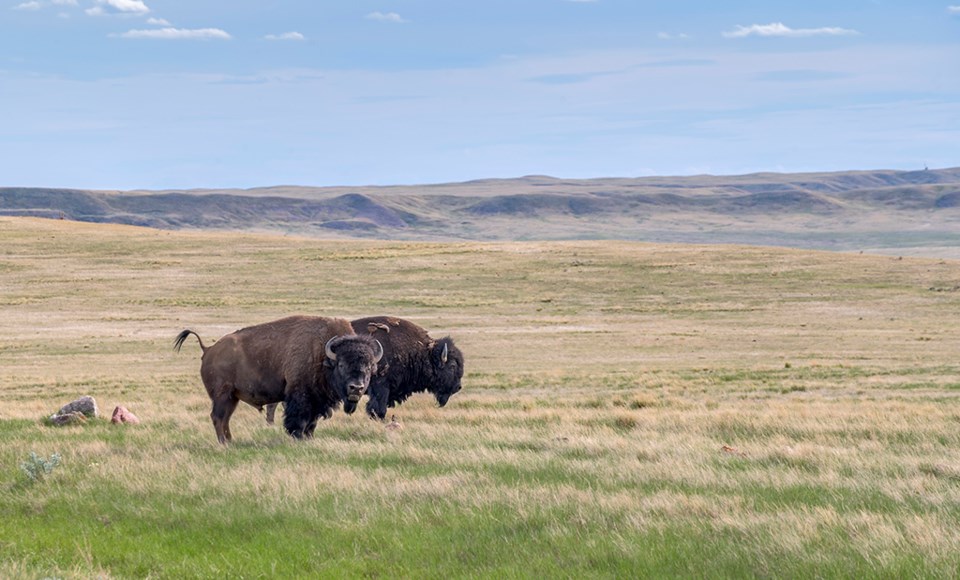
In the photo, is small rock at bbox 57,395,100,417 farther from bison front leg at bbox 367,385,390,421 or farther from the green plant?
the green plant

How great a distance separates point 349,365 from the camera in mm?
13047

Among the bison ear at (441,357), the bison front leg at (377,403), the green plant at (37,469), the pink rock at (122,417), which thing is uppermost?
the green plant at (37,469)

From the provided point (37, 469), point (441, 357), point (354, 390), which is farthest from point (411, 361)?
point (37, 469)

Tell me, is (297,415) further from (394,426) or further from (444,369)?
(444,369)

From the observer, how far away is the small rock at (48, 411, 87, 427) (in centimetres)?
1480

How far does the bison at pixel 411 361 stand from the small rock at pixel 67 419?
4564mm

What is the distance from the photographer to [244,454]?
11.8m

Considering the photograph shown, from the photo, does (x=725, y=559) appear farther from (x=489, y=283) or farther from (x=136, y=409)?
(x=489, y=283)

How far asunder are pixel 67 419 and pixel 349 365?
4675mm

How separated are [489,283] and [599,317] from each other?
14.1 metres

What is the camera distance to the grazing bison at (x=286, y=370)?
13.3 metres

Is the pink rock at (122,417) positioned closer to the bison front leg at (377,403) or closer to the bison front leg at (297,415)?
the bison front leg at (297,415)

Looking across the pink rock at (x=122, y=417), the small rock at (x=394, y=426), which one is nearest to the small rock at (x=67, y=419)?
the pink rock at (x=122, y=417)

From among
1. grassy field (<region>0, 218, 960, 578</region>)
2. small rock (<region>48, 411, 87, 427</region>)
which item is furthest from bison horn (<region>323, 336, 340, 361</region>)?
small rock (<region>48, 411, 87, 427</region>)
